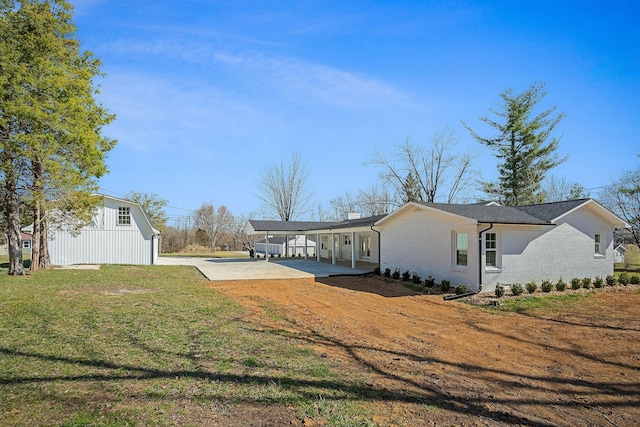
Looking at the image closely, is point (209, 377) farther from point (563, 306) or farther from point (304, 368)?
point (563, 306)

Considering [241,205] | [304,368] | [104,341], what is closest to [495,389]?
[304,368]

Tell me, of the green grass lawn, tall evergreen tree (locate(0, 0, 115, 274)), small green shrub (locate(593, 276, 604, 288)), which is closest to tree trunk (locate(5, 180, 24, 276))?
tall evergreen tree (locate(0, 0, 115, 274))

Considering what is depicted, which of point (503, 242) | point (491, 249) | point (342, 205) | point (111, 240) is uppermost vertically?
point (342, 205)

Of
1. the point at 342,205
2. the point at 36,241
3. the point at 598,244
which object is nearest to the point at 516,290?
the point at 598,244

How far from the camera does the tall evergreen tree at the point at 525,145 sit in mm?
32031

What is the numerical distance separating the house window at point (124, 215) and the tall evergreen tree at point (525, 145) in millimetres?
29263

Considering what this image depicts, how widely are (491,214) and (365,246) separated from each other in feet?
44.5

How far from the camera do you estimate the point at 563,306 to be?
10.9 meters

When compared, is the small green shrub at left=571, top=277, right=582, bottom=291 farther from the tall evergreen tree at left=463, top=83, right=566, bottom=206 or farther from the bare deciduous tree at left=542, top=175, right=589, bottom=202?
the bare deciduous tree at left=542, top=175, right=589, bottom=202

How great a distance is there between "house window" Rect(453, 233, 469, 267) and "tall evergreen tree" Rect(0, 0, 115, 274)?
16153 millimetres

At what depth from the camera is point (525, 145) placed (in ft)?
107

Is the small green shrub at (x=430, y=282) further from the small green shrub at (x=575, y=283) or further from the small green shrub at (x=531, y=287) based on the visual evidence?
the small green shrub at (x=575, y=283)

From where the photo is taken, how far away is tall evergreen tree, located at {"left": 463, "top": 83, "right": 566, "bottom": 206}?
32031 mm

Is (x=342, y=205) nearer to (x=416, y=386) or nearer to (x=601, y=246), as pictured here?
(x=601, y=246)
